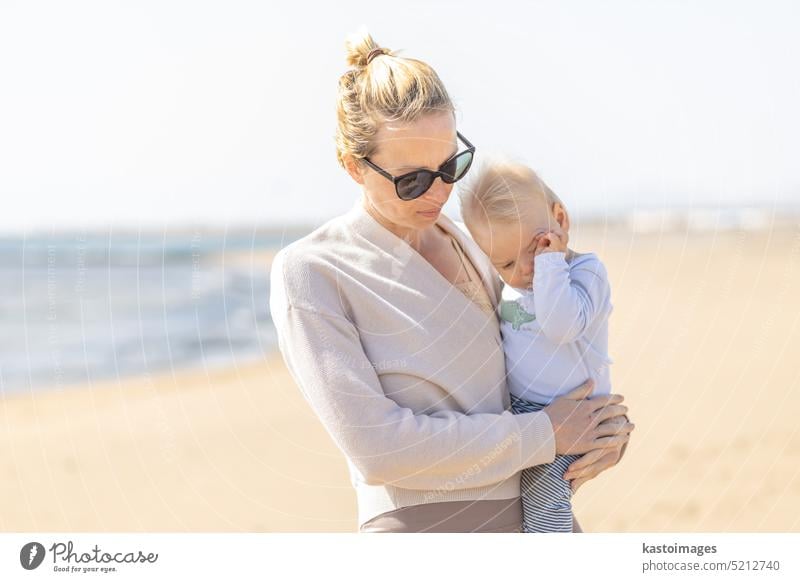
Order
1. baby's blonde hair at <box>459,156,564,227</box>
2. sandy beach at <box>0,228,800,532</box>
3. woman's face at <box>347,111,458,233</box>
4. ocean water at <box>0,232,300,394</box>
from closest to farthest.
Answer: woman's face at <box>347,111,458,233</box> < baby's blonde hair at <box>459,156,564,227</box> < sandy beach at <box>0,228,800,532</box> < ocean water at <box>0,232,300,394</box>

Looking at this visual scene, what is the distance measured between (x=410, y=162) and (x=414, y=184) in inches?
2.1

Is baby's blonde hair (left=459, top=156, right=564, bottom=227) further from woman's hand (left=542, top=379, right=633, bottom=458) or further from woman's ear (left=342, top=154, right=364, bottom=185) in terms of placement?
woman's hand (left=542, top=379, right=633, bottom=458)

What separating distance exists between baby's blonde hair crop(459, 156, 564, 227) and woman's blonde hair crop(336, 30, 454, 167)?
30cm

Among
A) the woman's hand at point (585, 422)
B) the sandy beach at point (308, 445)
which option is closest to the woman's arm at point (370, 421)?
the woman's hand at point (585, 422)

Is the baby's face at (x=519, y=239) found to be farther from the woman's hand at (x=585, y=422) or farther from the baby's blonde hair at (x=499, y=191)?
the woman's hand at (x=585, y=422)

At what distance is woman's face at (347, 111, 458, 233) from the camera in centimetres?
216

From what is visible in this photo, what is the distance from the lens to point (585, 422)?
2279mm

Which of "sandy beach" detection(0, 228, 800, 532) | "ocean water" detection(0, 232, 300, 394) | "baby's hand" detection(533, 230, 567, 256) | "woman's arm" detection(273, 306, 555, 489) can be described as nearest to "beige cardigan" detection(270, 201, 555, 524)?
"woman's arm" detection(273, 306, 555, 489)

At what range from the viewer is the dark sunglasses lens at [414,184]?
7.18ft

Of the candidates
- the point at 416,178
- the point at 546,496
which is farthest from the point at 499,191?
the point at 546,496

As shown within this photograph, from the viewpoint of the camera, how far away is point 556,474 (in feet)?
7.51
